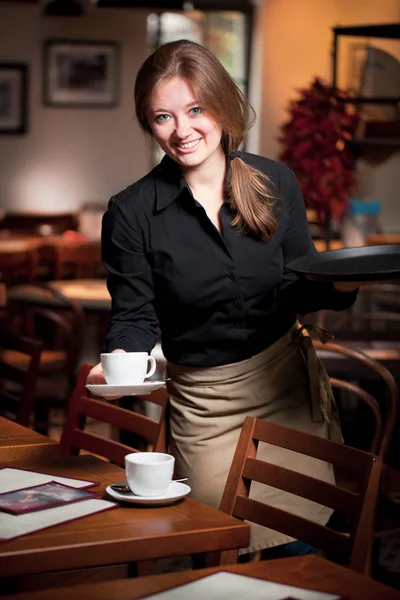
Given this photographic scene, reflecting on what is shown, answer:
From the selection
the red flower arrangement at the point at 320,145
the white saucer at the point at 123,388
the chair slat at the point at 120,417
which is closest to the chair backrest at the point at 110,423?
the chair slat at the point at 120,417

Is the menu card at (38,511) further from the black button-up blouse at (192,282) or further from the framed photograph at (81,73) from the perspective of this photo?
the framed photograph at (81,73)

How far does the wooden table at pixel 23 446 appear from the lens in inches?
79.5

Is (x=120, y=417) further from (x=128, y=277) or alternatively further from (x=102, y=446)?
(x=128, y=277)

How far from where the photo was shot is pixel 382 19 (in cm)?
596

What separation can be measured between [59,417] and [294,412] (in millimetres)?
3802

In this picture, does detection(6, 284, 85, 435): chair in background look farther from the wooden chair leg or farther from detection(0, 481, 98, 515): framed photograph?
detection(0, 481, 98, 515): framed photograph

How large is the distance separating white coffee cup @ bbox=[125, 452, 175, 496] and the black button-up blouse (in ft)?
1.65

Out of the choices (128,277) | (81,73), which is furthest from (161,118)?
(81,73)

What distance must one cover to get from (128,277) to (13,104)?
9823 mm

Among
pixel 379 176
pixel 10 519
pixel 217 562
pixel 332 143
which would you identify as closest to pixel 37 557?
pixel 10 519

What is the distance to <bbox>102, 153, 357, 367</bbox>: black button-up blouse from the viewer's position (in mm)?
2184

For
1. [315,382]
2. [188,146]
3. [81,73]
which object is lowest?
[315,382]

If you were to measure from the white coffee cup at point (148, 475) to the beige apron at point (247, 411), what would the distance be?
51 cm

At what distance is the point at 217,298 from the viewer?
218 centimetres
